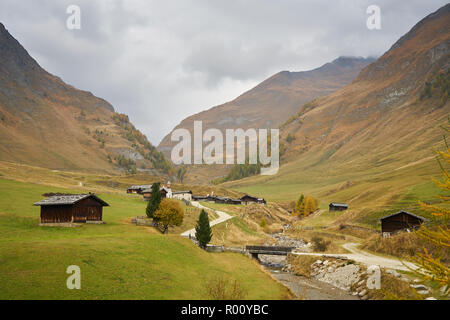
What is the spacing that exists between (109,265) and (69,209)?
25.8m

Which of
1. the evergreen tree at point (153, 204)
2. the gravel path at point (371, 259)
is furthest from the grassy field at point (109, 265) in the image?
the gravel path at point (371, 259)

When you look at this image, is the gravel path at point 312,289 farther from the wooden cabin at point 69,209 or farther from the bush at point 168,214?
the wooden cabin at point 69,209

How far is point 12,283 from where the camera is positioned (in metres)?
27.2

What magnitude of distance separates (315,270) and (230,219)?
40.8 metres

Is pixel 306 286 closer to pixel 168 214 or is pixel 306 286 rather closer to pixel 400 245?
pixel 400 245

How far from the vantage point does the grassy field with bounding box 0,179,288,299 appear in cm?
2879

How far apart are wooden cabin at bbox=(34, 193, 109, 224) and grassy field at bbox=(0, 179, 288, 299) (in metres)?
2.73

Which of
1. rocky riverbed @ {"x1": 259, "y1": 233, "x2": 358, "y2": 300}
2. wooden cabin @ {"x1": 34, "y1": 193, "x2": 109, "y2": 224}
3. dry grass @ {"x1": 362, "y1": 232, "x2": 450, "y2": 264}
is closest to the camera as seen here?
rocky riverbed @ {"x1": 259, "y1": 233, "x2": 358, "y2": 300}

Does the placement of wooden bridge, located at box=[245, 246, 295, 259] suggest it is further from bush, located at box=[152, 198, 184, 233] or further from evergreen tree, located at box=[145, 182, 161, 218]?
evergreen tree, located at box=[145, 182, 161, 218]

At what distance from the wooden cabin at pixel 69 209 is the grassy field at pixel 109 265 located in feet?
8.95

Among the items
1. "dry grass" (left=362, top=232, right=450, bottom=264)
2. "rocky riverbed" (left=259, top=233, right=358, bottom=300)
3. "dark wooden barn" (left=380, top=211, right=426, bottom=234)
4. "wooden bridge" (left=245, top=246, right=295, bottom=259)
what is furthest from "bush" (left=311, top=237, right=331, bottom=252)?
"dark wooden barn" (left=380, top=211, right=426, bottom=234)

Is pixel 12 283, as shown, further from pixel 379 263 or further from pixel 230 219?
pixel 230 219

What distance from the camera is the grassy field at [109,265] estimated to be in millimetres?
28788
